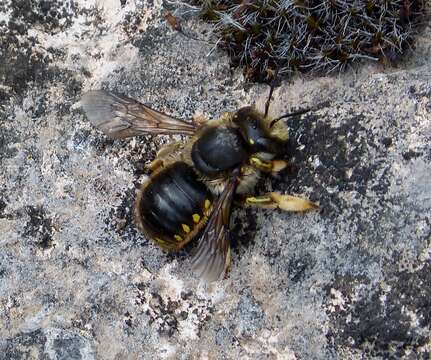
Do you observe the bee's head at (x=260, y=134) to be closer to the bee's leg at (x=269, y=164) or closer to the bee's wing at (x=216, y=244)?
the bee's leg at (x=269, y=164)

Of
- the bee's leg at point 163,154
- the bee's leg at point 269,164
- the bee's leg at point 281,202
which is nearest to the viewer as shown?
the bee's leg at point 281,202

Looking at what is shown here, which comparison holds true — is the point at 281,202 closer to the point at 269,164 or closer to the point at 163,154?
the point at 269,164

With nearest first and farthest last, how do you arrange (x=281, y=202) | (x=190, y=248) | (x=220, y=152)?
(x=281, y=202) → (x=220, y=152) → (x=190, y=248)

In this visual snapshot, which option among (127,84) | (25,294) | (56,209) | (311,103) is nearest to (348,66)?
(311,103)

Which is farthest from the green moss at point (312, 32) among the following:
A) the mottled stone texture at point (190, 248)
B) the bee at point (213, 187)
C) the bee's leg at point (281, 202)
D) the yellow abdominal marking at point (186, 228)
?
the yellow abdominal marking at point (186, 228)

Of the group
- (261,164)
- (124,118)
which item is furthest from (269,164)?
(124,118)

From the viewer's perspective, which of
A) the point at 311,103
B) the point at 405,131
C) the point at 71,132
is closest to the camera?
the point at 405,131

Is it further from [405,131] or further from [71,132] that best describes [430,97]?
[71,132]
